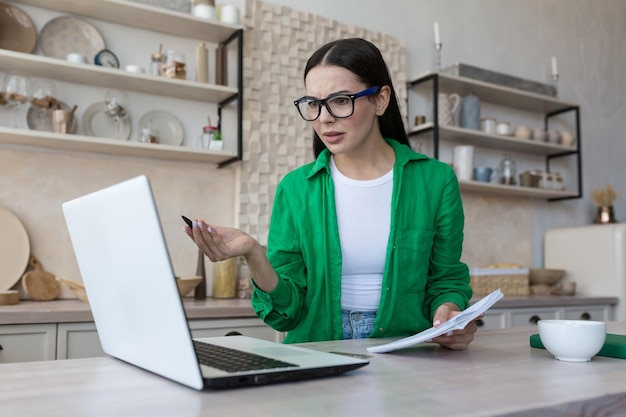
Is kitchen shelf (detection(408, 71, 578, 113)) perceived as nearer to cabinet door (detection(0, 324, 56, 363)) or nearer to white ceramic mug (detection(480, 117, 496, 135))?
white ceramic mug (detection(480, 117, 496, 135))

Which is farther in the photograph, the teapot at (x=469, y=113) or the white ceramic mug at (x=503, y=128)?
the white ceramic mug at (x=503, y=128)

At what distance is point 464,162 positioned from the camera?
3.71 meters

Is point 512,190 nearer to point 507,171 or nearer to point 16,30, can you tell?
point 507,171

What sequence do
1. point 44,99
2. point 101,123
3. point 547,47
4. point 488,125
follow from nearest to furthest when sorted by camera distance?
point 44,99
point 101,123
point 488,125
point 547,47

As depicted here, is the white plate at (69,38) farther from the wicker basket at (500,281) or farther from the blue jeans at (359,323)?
the wicker basket at (500,281)

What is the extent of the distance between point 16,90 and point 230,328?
1.29 meters

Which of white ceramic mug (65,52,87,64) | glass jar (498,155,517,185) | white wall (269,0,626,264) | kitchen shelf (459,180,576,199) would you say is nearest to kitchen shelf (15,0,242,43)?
white ceramic mug (65,52,87,64)

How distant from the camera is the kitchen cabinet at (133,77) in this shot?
257 cm

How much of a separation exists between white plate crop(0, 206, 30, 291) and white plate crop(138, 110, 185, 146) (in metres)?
0.71

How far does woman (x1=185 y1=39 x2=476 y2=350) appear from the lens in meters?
1.54

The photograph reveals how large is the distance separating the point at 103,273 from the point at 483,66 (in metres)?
3.61

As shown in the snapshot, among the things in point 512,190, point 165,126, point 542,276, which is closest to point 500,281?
point 542,276

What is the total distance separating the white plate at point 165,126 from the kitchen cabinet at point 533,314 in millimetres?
1722

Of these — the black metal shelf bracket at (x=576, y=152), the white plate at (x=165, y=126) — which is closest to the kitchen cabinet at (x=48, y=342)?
the white plate at (x=165, y=126)
